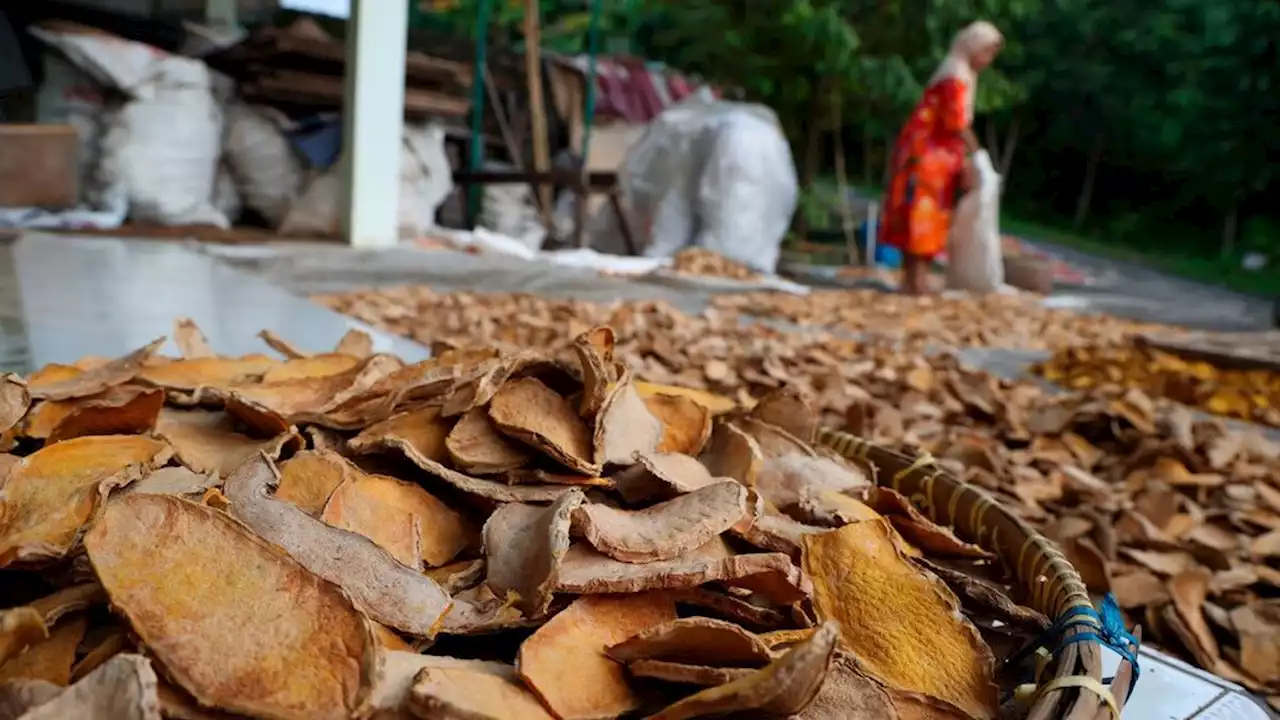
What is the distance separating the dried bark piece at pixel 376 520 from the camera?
596mm

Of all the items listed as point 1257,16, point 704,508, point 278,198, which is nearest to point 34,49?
point 278,198

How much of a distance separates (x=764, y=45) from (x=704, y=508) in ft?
23.2

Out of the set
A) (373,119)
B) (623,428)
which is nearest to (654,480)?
(623,428)

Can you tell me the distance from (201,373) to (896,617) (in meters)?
0.64

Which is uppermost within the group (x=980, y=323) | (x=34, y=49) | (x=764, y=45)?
(x=764, y=45)

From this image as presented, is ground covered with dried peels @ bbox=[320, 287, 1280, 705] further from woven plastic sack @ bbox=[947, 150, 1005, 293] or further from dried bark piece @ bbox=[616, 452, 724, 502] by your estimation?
woven plastic sack @ bbox=[947, 150, 1005, 293]

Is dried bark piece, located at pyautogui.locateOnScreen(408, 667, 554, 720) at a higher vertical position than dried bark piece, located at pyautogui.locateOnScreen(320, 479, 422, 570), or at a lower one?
lower

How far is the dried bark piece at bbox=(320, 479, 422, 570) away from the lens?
0.60 metres

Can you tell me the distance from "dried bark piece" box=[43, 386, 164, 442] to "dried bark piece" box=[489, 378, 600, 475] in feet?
0.85

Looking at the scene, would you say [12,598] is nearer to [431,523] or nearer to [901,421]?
[431,523]

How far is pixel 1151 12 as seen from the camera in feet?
36.7

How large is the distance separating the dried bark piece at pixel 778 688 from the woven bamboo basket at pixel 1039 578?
0.14 meters

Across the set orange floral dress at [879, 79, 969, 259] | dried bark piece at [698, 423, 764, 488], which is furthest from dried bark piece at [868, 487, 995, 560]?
orange floral dress at [879, 79, 969, 259]

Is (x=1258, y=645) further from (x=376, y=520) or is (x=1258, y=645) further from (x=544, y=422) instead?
(x=376, y=520)
